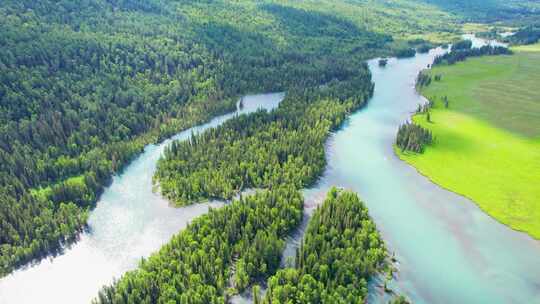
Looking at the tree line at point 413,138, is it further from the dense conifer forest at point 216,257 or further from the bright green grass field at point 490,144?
the dense conifer forest at point 216,257

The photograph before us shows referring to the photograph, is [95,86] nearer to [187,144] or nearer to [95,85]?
[95,85]

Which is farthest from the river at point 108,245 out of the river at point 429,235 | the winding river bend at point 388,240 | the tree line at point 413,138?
the tree line at point 413,138

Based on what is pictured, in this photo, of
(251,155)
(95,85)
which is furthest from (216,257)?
(95,85)

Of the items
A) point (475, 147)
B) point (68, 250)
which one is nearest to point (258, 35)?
point (475, 147)

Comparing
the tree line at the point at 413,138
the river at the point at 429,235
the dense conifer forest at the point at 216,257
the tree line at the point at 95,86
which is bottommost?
the river at the point at 429,235

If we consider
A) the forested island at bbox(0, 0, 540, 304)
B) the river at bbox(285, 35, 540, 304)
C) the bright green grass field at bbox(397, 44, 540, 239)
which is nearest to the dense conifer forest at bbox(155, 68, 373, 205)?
the forested island at bbox(0, 0, 540, 304)
